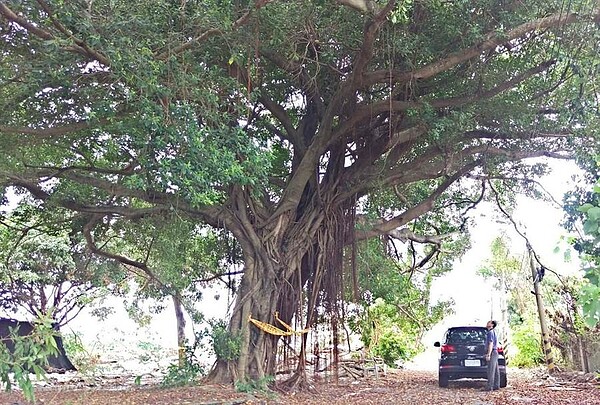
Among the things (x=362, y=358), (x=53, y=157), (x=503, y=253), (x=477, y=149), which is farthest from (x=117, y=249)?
(x=503, y=253)

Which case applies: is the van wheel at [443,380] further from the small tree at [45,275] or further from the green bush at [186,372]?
the small tree at [45,275]

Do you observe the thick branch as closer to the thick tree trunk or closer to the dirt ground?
the thick tree trunk

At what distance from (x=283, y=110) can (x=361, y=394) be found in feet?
16.3

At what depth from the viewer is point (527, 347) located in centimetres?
1606

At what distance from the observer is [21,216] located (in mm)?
11102

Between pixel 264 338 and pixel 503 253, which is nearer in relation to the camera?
pixel 264 338

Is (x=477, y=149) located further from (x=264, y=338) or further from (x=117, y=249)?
(x=117, y=249)

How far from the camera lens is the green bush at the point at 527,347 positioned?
1573cm

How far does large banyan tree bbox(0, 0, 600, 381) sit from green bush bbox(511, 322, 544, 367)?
6.86m

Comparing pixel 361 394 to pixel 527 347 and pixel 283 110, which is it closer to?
pixel 283 110

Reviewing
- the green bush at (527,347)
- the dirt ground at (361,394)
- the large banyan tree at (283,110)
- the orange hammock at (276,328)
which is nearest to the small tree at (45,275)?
the large banyan tree at (283,110)

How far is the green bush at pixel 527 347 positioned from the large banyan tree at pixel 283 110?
686cm

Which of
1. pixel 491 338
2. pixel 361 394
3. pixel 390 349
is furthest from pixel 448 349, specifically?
pixel 390 349

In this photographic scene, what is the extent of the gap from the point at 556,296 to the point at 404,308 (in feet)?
13.0
